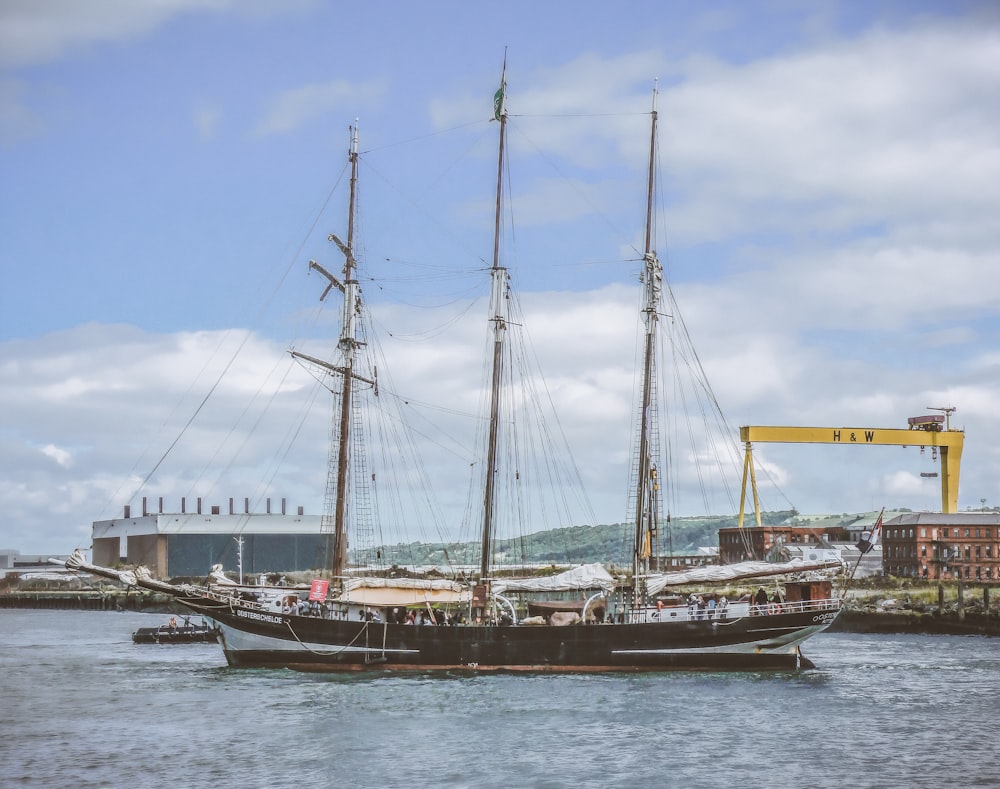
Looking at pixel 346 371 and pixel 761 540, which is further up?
pixel 346 371

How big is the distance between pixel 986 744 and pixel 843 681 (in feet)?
51.9

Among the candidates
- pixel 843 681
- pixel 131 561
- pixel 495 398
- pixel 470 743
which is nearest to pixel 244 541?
pixel 131 561

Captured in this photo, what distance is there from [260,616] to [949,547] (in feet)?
302

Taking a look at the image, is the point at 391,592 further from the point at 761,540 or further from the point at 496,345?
the point at 761,540

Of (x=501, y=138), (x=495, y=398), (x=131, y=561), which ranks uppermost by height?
(x=501, y=138)

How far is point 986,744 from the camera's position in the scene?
35938 millimetres

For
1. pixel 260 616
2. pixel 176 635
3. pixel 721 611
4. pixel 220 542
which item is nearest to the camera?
pixel 721 611

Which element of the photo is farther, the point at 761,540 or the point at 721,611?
the point at 761,540

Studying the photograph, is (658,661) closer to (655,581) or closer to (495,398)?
(655,581)

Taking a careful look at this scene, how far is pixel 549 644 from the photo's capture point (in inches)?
2092

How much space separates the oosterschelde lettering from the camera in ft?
178

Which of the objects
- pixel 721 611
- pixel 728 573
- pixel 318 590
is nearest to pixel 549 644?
pixel 721 611

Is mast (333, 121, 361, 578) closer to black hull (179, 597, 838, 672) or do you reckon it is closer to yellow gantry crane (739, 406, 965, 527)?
black hull (179, 597, 838, 672)

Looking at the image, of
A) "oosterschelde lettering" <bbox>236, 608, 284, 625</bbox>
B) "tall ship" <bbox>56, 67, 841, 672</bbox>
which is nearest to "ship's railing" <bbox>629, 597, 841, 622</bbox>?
"tall ship" <bbox>56, 67, 841, 672</bbox>
